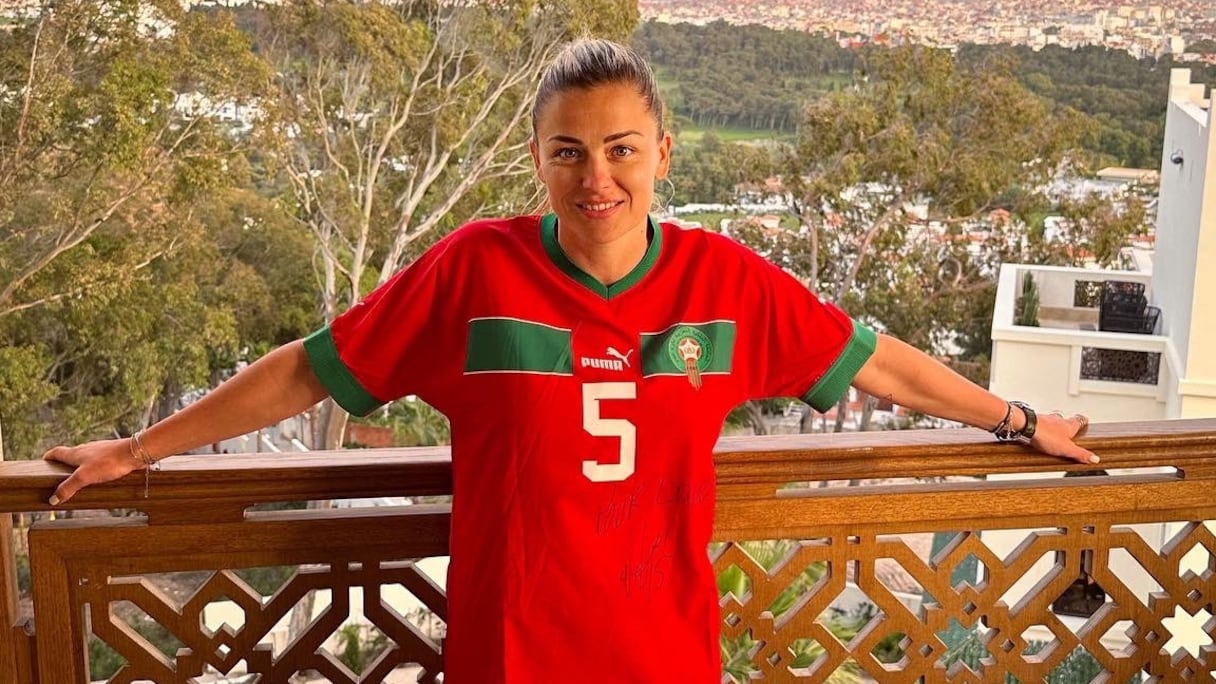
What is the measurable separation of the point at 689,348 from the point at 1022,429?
43 cm

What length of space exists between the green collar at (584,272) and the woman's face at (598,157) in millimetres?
32

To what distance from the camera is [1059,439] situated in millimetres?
1442

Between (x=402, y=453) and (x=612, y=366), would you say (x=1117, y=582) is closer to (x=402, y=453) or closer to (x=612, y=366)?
(x=612, y=366)

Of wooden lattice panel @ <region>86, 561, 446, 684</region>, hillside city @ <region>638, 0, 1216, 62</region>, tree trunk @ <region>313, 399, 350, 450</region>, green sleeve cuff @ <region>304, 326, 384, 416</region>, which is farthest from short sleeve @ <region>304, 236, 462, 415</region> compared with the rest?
hillside city @ <region>638, 0, 1216, 62</region>

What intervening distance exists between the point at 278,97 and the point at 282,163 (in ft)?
1.57

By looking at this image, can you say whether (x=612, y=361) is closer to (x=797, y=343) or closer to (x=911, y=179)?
(x=797, y=343)

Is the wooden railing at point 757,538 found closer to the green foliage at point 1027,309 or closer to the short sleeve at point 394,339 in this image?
the short sleeve at point 394,339

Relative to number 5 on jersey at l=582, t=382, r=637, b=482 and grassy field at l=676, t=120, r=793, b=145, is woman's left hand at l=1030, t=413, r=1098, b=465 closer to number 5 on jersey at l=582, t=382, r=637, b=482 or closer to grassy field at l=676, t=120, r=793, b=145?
number 5 on jersey at l=582, t=382, r=637, b=482

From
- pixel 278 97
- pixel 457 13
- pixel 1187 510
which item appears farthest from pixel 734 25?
pixel 1187 510

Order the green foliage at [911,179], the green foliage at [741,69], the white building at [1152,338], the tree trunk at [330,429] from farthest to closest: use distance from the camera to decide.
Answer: the green foliage at [741,69], the green foliage at [911,179], the tree trunk at [330,429], the white building at [1152,338]

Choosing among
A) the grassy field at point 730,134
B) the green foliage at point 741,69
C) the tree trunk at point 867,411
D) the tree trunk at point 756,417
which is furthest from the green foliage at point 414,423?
the green foliage at point 741,69

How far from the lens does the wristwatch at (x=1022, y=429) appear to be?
143 centimetres

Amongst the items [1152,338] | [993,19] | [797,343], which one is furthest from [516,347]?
[993,19]

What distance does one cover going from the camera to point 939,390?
1374 mm
